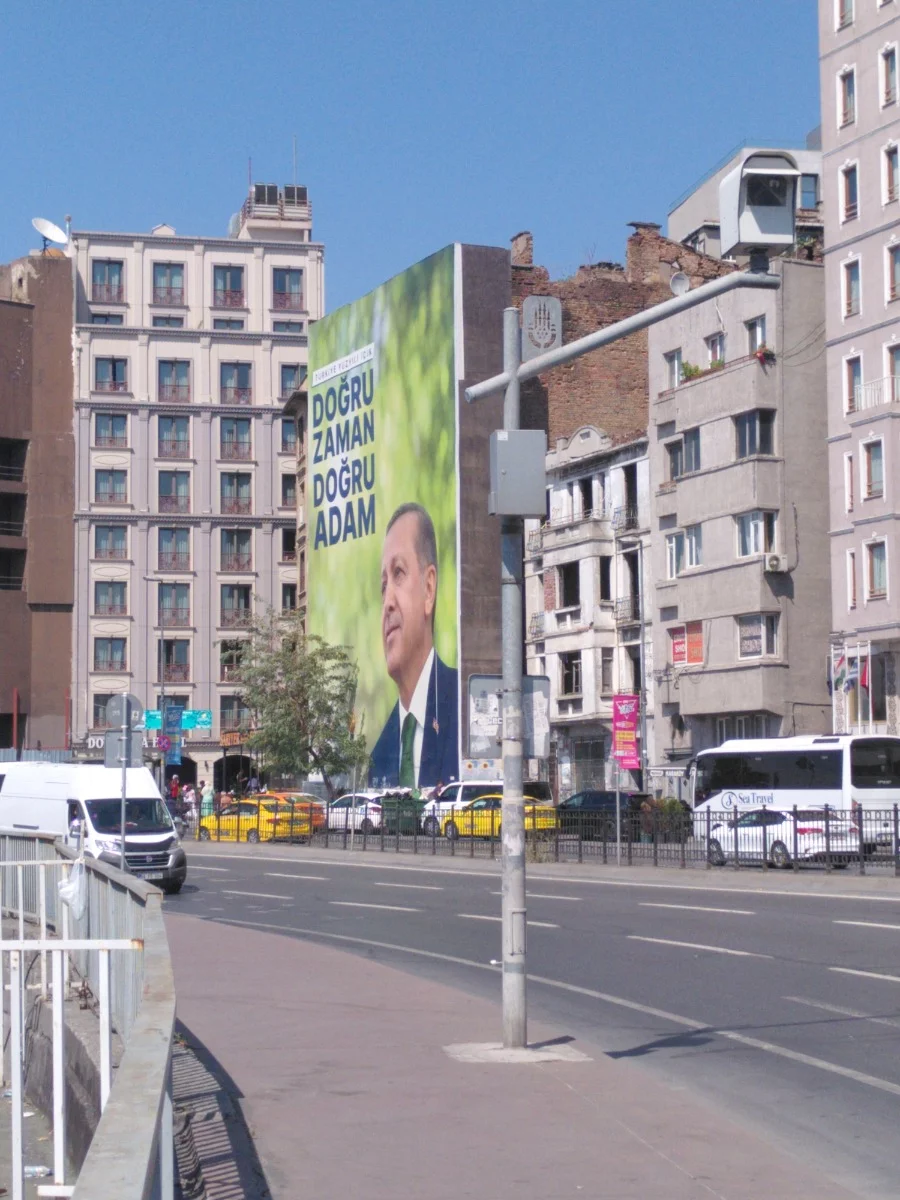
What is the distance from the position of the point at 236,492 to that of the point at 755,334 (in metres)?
42.6

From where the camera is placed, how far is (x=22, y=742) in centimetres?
8838

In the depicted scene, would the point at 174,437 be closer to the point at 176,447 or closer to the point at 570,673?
the point at 176,447

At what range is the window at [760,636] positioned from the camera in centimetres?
5606

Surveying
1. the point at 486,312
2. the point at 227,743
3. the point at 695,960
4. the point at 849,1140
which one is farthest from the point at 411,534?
the point at 849,1140

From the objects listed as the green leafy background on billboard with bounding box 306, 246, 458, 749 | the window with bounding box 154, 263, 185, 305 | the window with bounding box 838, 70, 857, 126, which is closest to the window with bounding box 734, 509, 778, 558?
the window with bounding box 838, 70, 857, 126

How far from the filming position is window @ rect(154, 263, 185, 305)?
3777 inches

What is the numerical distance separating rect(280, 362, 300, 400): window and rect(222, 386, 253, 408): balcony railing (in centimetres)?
184

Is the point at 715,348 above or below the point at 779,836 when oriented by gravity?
above

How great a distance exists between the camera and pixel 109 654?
91.8 metres

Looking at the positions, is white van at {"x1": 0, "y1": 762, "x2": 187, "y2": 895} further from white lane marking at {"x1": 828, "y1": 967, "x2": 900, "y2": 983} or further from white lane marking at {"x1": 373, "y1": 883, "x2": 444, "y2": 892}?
white lane marking at {"x1": 828, "y1": 967, "x2": 900, "y2": 983}

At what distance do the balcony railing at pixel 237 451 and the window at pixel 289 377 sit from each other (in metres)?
3.37

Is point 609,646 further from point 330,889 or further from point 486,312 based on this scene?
point 330,889

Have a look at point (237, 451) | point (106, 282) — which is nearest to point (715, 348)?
point (237, 451)

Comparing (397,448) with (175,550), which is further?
(175,550)
